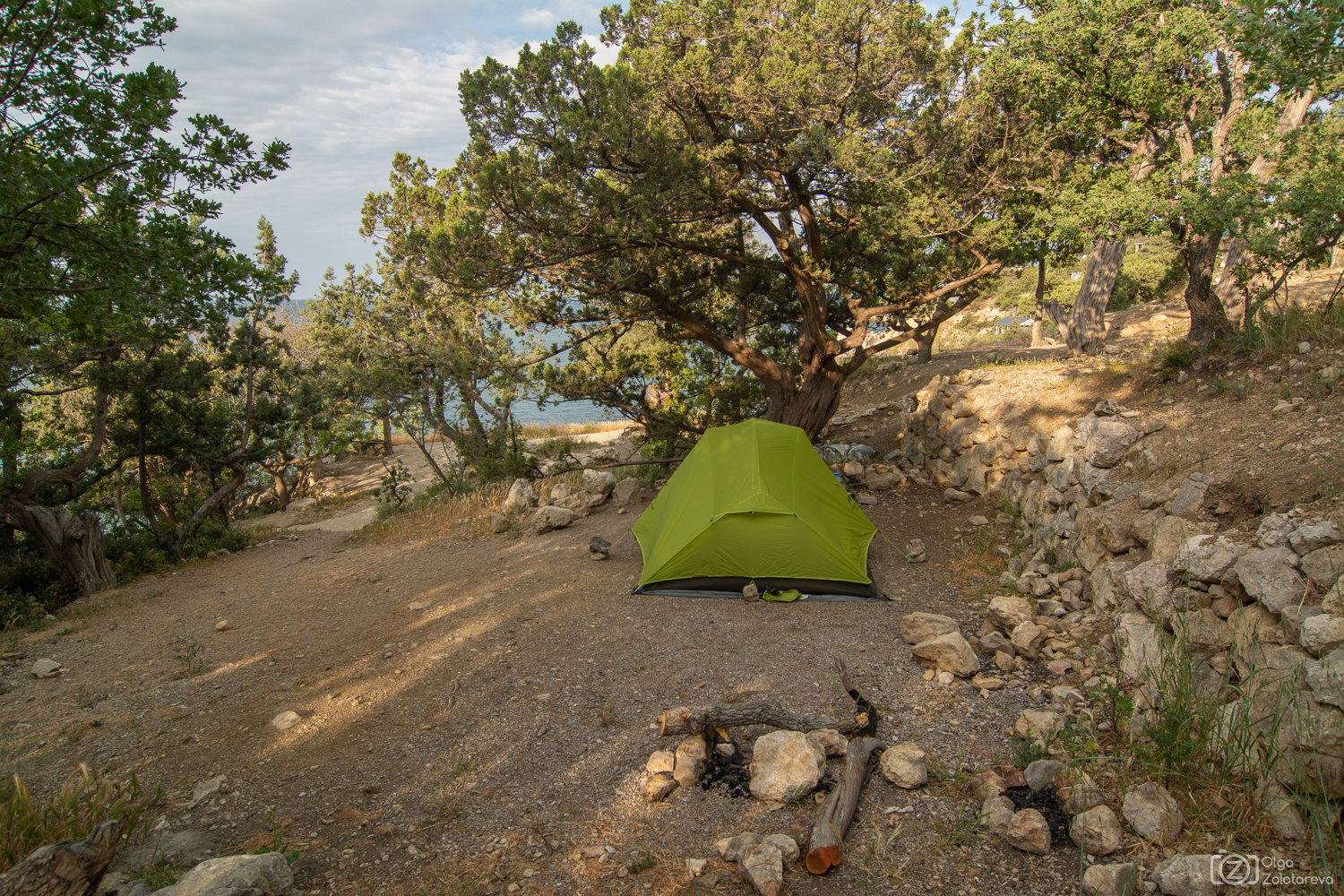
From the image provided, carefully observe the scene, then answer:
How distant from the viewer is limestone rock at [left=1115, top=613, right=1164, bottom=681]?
4102mm

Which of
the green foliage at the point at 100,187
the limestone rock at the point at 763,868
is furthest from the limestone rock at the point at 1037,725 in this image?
the green foliage at the point at 100,187

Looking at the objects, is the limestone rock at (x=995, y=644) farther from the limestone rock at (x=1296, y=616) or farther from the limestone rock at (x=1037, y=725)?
the limestone rock at (x=1296, y=616)

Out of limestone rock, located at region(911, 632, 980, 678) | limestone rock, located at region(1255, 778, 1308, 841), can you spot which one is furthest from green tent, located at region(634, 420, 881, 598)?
limestone rock, located at region(1255, 778, 1308, 841)

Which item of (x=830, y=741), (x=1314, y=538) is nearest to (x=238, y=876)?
(x=830, y=741)

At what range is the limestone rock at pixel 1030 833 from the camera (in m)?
3.19

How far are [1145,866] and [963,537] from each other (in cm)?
534

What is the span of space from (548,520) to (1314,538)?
8.71 meters

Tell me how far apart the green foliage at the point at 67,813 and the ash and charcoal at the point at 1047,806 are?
→ 456 cm

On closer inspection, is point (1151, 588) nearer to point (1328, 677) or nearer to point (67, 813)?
point (1328, 677)

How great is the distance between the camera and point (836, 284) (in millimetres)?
11234

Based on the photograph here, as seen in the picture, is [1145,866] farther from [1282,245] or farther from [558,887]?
[1282,245]

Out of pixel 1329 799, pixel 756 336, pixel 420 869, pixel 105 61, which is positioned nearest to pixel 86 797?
pixel 420 869

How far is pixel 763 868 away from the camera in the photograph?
10.2 ft

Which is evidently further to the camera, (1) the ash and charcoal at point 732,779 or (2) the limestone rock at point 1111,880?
(1) the ash and charcoal at point 732,779
